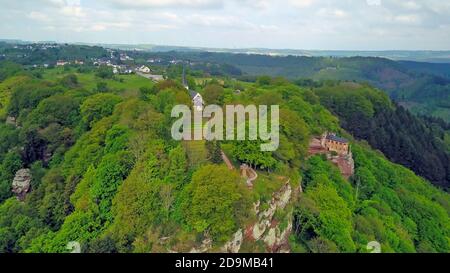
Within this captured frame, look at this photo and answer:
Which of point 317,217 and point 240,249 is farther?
point 317,217

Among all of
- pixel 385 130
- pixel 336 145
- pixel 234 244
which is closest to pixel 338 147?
pixel 336 145

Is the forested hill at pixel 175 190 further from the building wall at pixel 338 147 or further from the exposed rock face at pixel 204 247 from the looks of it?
the building wall at pixel 338 147

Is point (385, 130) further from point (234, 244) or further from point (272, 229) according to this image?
point (234, 244)

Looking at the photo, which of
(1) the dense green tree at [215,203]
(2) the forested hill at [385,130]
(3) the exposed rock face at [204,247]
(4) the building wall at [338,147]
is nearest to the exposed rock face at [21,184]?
(1) the dense green tree at [215,203]

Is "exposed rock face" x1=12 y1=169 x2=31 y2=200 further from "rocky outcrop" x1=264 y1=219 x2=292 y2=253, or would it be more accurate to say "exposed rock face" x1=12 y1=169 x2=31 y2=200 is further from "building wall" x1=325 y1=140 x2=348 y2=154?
"building wall" x1=325 y1=140 x2=348 y2=154
